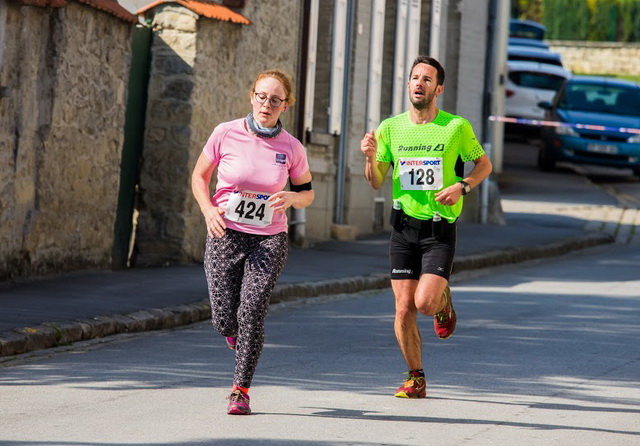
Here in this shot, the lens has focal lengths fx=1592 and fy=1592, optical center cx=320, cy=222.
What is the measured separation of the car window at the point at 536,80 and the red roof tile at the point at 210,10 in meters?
20.7

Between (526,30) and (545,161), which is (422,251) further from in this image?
(526,30)

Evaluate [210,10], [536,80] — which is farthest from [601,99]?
[210,10]

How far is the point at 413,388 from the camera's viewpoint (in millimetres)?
8836

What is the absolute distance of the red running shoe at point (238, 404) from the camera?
26.4 ft

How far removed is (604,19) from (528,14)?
4.68 metres

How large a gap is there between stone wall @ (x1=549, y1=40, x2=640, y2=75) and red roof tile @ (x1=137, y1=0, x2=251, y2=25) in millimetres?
48679

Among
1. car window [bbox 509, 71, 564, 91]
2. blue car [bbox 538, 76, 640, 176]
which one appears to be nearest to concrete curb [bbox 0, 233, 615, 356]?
blue car [bbox 538, 76, 640, 176]

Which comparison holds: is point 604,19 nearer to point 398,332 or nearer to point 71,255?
point 71,255

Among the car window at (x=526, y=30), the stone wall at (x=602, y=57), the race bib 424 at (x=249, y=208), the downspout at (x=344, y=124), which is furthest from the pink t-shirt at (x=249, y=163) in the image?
the stone wall at (x=602, y=57)

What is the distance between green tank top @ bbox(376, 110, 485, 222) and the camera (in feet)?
28.7

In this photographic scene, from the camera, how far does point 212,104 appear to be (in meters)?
16.5

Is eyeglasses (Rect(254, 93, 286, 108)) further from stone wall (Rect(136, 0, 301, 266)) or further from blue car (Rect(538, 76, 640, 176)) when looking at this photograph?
blue car (Rect(538, 76, 640, 176))

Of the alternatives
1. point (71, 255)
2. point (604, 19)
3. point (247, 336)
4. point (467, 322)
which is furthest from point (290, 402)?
point (604, 19)

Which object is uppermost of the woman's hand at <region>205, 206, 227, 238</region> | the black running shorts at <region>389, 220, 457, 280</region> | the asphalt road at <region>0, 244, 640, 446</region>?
the woman's hand at <region>205, 206, 227, 238</region>
